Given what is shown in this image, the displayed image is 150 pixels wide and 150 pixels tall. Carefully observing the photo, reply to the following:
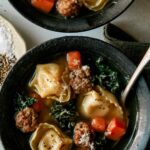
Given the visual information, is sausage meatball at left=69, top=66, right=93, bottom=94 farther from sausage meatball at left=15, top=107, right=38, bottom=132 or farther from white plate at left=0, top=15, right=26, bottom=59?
white plate at left=0, top=15, right=26, bottom=59

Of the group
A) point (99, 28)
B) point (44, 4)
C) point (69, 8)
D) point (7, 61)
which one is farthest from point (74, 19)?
point (7, 61)

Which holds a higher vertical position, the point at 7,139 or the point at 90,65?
the point at 90,65

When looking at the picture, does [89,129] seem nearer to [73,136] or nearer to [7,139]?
[73,136]

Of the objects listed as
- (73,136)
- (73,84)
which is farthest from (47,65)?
(73,136)

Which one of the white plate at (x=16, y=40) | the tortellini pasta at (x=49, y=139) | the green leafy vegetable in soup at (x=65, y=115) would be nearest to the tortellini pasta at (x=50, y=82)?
the green leafy vegetable in soup at (x=65, y=115)

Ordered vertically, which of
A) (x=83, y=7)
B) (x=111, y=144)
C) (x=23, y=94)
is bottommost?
(x=111, y=144)

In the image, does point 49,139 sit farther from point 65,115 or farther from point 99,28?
point 99,28
